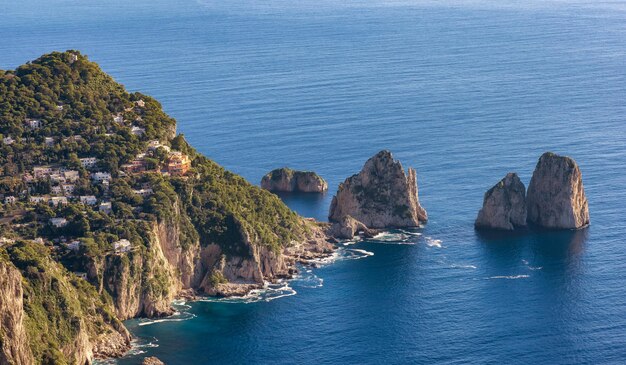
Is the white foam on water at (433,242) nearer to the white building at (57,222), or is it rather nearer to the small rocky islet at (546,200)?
the small rocky islet at (546,200)

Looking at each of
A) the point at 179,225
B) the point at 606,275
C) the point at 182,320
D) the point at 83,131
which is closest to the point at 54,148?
the point at 83,131

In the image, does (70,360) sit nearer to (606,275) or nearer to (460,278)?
(460,278)

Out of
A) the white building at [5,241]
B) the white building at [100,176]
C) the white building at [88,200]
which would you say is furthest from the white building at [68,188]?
the white building at [5,241]

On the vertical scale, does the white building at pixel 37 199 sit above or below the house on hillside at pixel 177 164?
below

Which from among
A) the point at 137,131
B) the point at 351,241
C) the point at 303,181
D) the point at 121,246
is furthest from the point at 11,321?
the point at 303,181

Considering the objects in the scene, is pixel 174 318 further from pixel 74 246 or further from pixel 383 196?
pixel 383 196

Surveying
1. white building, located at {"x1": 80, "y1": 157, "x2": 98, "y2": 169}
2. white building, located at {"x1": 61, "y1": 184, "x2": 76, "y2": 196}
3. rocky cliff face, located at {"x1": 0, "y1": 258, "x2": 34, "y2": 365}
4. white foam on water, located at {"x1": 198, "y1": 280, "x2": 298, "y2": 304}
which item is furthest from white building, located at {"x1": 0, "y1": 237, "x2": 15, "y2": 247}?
rocky cliff face, located at {"x1": 0, "y1": 258, "x2": 34, "y2": 365}

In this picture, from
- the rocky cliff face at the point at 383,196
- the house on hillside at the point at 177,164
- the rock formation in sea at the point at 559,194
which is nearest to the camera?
the house on hillside at the point at 177,164

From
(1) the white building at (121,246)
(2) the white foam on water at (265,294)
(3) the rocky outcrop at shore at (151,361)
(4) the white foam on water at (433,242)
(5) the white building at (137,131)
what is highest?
(5) the white building at (137,131)
